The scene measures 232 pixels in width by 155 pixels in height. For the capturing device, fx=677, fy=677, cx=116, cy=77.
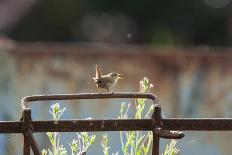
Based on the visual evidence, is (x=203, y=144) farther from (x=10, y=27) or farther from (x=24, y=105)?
(x=10, y=27)

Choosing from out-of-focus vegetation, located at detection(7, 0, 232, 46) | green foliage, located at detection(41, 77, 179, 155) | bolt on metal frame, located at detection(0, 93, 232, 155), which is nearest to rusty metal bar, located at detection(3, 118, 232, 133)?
bolt on metal frame, located at detection(0, 93, 232, 155)

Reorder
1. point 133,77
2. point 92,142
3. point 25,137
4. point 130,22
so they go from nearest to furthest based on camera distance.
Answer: point 25,137 < point 92,142 < point 133,77 < point 130,22

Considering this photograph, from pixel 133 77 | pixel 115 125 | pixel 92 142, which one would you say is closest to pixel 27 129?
pixel 115 125

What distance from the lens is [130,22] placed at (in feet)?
31.0

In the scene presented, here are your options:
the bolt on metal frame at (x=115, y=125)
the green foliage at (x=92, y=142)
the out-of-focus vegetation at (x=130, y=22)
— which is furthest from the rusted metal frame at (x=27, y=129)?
the out-of-focus vegetation at (x=130, y=22)

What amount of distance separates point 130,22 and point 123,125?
328 inches

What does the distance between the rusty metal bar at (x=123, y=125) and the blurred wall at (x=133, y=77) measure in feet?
6.69

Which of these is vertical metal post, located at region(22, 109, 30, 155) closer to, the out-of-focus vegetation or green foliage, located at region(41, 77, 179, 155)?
green foliage, located at region(41, 77, 179, 155)

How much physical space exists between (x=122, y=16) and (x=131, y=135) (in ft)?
26.6

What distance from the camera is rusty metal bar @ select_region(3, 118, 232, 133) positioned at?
3.73ft

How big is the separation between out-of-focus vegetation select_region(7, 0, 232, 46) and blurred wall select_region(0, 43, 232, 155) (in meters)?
5.26

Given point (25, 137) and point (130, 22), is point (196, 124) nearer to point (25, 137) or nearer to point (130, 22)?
point (25, 137)

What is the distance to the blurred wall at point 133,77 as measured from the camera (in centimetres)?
327

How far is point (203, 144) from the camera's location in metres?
3.28
